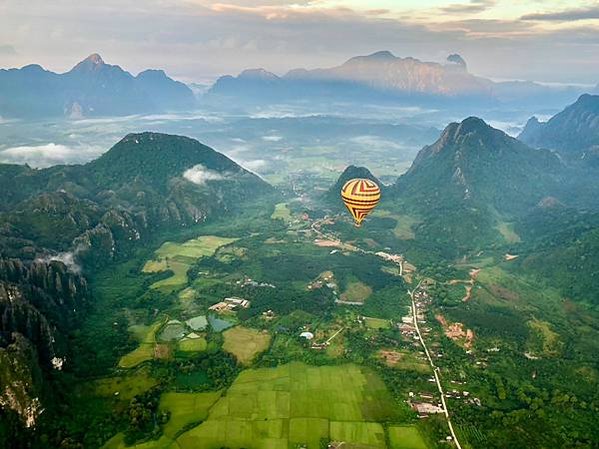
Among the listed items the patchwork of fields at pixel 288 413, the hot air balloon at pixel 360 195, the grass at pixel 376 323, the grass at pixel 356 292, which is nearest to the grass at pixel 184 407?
the patchwork of fields at pixel 288 413

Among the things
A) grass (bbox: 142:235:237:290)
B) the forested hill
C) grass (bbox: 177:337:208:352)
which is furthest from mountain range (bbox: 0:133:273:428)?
grass (bbox: 177:337:208:352)

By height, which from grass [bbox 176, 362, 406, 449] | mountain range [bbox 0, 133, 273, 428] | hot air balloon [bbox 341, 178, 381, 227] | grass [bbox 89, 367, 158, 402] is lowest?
grass [bbox 176, 362, 406, 449]

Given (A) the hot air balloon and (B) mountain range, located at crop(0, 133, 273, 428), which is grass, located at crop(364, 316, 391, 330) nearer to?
(A) the hot air balloon

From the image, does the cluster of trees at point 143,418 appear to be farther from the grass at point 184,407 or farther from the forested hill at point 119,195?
the forested hill at point 119,195

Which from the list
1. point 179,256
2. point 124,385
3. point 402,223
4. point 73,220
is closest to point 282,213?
point 402,223

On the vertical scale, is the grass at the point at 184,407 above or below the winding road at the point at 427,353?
above

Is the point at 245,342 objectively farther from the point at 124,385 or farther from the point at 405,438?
the point at 405,438
